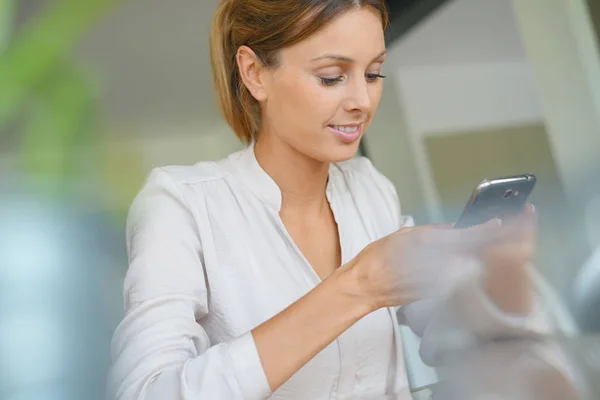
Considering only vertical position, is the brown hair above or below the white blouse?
above

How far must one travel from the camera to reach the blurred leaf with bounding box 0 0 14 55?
2.10ft

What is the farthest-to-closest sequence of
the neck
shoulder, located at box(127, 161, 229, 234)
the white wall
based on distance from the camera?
the white wall → the neck → shoulder, located at box(127, 161, 229, 234)

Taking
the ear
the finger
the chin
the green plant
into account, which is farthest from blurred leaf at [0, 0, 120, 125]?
the finger

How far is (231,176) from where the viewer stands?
2.17 ft

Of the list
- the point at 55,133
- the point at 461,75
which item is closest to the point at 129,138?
the point at 55,133

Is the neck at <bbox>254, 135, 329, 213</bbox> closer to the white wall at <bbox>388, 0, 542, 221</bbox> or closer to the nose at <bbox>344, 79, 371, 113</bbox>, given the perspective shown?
the nose at <bbox>344, 79, 371, 113</bbox>

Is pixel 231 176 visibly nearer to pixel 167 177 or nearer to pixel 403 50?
pixel 167 177

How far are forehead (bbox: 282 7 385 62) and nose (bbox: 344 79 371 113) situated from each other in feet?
0.08

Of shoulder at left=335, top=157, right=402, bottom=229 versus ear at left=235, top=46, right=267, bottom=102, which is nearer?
ear at left=235, top=46, right=267, bottom=102

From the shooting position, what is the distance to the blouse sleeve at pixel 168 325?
456 mm

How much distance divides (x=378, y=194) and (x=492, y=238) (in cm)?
26

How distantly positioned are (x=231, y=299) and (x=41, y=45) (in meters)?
0.36

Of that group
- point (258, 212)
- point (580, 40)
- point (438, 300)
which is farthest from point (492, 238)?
point (580, 40)

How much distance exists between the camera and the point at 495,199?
52cm
